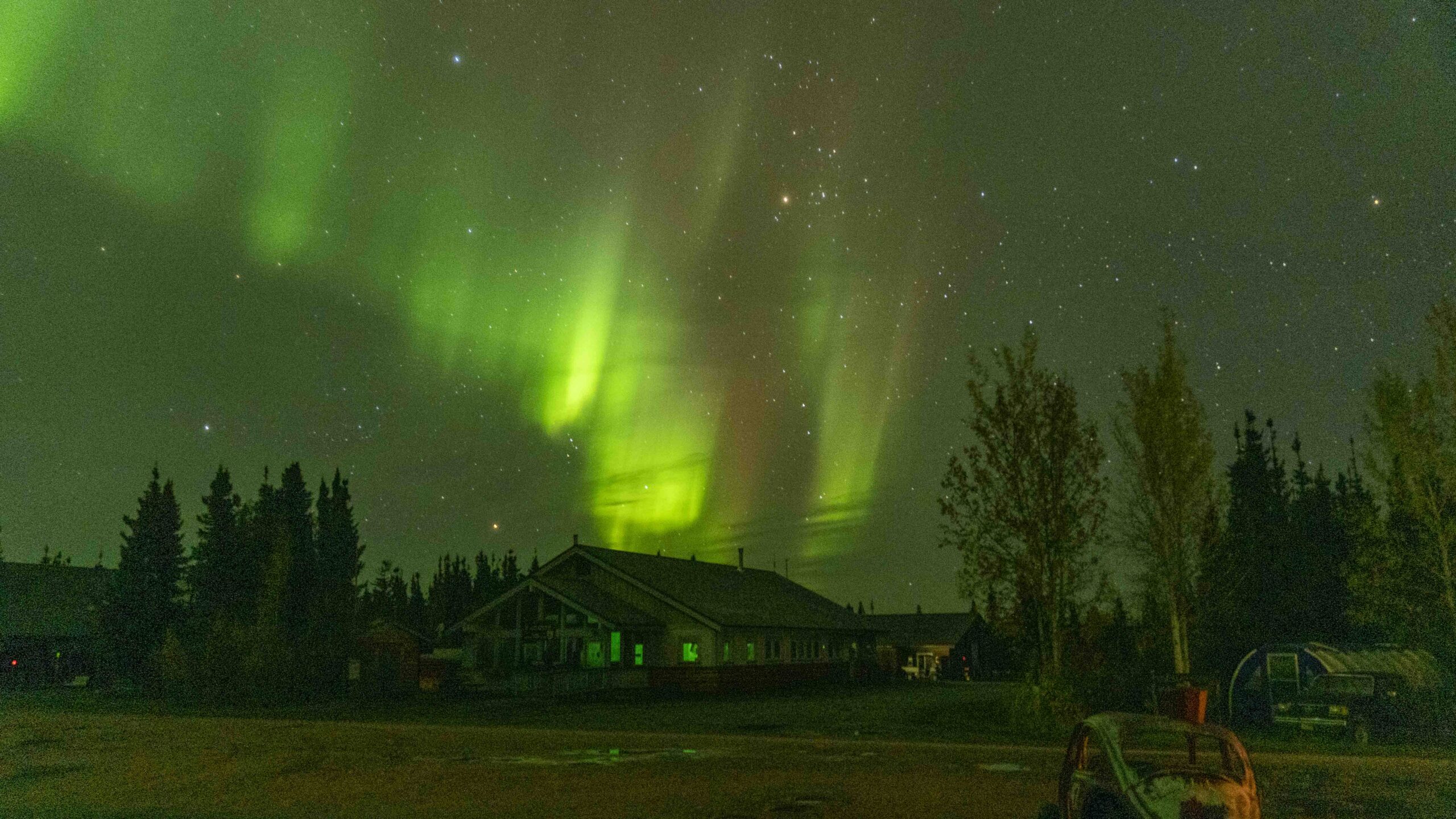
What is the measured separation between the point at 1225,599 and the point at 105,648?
5346 cm

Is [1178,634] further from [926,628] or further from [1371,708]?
[926,628]

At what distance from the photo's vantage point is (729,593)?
51.3 m

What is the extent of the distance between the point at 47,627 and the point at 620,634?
3857 centimetres

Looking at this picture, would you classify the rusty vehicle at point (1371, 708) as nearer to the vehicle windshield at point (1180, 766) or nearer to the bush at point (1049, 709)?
the bush at point (1049, 709)

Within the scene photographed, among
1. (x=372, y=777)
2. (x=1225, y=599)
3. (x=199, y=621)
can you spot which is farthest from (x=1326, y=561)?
(x=199, y=621)

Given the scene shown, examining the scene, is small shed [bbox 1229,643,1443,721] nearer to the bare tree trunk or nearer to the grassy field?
the grassy field

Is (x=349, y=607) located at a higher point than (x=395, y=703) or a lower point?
higher

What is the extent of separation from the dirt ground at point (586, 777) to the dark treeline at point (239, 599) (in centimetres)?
1680

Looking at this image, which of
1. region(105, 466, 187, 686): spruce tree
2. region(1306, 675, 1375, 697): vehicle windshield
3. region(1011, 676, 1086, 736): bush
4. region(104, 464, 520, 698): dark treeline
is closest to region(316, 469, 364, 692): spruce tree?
region(104, 464, 520, 698): dark treeline

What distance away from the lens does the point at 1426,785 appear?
54.4ft

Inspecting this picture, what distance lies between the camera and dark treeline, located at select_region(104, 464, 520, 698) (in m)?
42.7

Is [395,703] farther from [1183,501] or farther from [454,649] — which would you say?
[1183,501]

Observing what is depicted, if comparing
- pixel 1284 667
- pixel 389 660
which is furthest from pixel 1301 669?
pixel 389 660

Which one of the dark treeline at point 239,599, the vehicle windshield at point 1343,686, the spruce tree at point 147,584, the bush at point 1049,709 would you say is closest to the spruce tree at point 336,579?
the dark treeline at point 239,599
